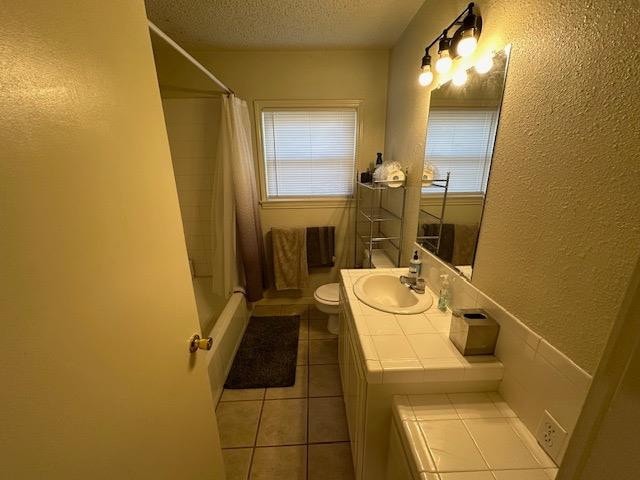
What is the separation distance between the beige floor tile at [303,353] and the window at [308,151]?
1.37 meters

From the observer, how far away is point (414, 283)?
4.76ft

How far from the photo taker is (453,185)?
1.33 metres

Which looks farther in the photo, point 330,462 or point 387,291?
point 387,291

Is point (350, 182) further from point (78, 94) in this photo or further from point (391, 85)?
point (78, 94)

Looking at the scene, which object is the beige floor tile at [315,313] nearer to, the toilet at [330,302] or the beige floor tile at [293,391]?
the toilet at [330,302]

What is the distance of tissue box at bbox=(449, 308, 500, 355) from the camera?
3.09 ft

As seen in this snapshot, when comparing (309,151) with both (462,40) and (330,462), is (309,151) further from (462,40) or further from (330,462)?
(330,462)

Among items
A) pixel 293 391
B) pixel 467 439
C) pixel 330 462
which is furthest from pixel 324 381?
pixel 467 439

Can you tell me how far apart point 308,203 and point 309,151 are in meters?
0.49

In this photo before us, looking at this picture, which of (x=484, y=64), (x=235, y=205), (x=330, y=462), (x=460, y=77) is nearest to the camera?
(x=484, y=64)

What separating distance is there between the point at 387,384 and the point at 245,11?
2.23m

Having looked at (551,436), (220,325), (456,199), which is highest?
(456,199)

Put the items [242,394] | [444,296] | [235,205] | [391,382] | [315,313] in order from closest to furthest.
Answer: [391,382], [444,296], [242,394], [235,205], [315,313]

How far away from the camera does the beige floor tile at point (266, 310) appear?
272cm
